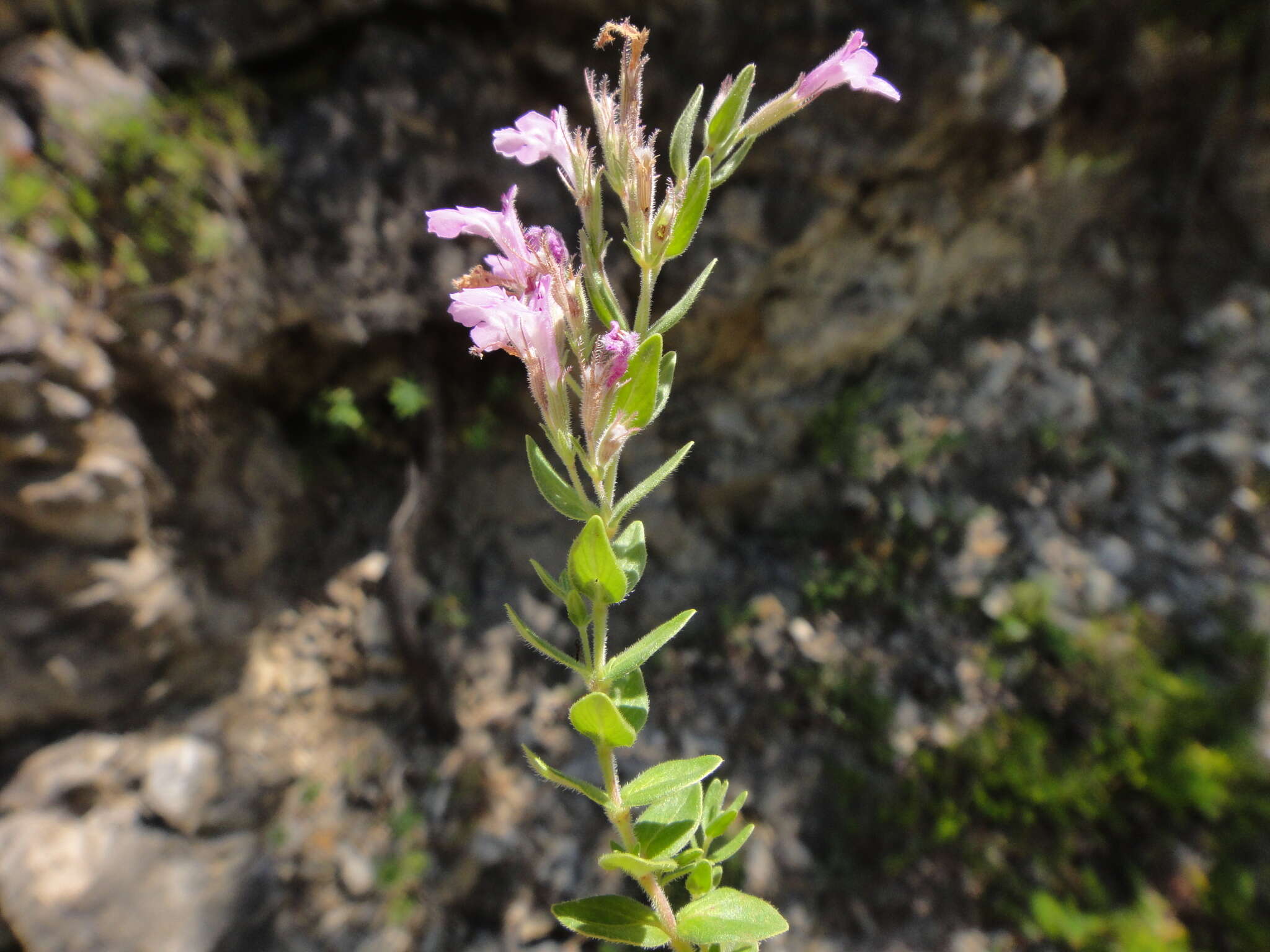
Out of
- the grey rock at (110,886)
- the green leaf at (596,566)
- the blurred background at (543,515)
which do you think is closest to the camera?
Result: the green leaf at (596,566)

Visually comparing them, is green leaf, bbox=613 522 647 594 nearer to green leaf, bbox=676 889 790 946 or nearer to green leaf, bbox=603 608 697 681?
green leaf, bbox=603 608 697 681

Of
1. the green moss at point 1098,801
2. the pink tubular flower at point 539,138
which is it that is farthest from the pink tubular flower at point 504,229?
the green moss at point 1098,801

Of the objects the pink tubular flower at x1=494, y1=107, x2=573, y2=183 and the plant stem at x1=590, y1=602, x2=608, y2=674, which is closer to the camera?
the plant stem at x1=590, y1=602, x2=608, y2=674

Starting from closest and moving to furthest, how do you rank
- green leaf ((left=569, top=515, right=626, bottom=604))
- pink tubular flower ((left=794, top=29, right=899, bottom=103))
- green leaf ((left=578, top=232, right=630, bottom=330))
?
green leaf ((left=569, top=515, right=626, bottom=604)), green leaf ((left=578, top=232, right=630, bottom=330)), pink tubular flower ((left=794, top=29, right=899, bottom=103))

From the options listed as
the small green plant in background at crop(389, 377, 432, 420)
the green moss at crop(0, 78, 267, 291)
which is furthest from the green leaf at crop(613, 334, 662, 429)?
the green moss at crop(0, 78, 267, 291)

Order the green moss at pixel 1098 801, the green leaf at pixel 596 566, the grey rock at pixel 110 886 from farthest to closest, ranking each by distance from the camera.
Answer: the green moss at pixel 1098 801, the grey rock at pixel 110 886, the green leaf at pixel 596 566

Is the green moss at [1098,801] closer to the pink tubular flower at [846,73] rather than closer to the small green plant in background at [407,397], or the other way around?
the small green plant in background at [407,397]

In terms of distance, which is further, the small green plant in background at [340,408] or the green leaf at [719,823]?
the small green plant in background at [340,408]

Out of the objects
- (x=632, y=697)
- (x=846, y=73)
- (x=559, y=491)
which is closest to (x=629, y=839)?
(x=632, y=697)
